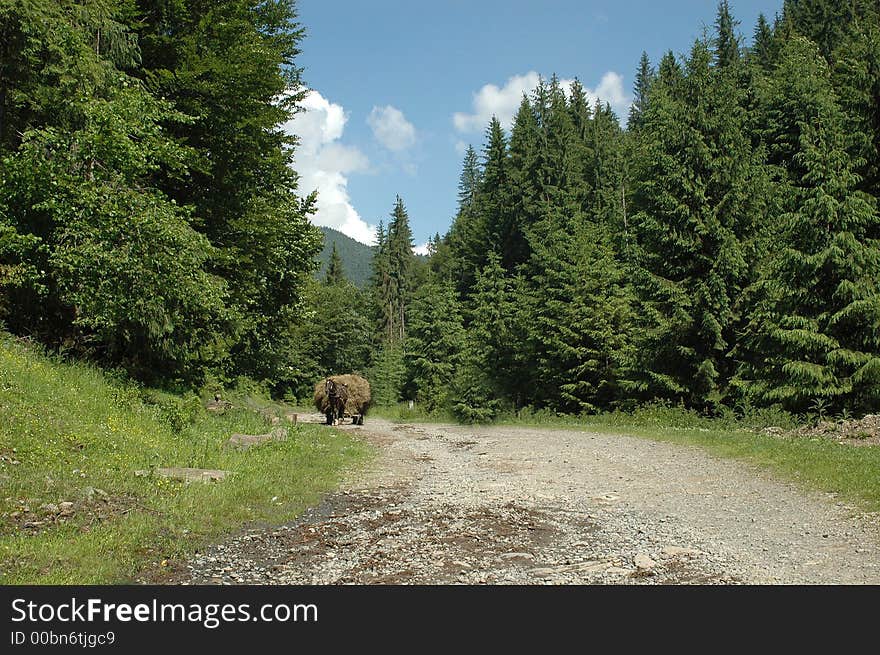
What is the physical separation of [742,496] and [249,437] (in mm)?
9659

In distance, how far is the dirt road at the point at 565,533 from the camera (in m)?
6.05

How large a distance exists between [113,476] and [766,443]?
13308mm

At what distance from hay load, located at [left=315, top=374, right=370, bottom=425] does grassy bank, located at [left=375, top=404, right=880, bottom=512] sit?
6468 mm

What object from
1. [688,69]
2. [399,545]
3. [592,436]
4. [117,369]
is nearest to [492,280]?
[688,69]

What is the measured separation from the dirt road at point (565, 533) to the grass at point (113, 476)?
0.64m

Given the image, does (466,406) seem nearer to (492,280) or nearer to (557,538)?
(492,280)

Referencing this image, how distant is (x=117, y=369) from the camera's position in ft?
49.5

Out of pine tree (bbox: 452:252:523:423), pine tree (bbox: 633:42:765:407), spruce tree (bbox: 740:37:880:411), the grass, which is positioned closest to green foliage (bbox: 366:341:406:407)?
pine tree (bbox: 452:252:523:423)

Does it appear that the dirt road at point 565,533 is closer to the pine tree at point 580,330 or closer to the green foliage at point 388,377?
the pine tree at point 580,330

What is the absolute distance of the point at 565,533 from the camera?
7785 millimetres

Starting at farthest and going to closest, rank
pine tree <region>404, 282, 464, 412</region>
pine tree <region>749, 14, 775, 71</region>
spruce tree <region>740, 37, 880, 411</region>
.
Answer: pine tree <region>749, 14, 775, 71</region>, pine tree <region>404, 282, 464, 412</region>, spruce tree <region>740, 37, 880, 411</region>

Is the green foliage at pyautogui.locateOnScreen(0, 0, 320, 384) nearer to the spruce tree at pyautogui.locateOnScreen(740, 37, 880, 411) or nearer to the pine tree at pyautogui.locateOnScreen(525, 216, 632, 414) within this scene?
the pine tree at pyautogui.locateOnScreen(525, 216, 632, 414)

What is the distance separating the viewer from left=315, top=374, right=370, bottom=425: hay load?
2506 cm

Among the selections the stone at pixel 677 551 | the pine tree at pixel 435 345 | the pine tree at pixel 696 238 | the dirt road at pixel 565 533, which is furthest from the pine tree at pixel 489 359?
the stone at pixel 677 551
